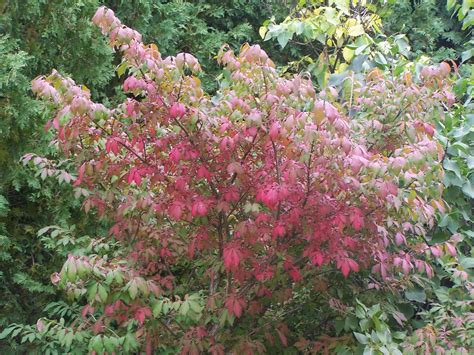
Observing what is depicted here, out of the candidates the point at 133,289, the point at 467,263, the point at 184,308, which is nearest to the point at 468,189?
the point at 467,263

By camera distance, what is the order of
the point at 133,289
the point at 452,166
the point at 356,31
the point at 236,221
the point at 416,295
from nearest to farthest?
the point at 133,289
the point at 236,221
the point at 416,295
the point at 452,166
the point at 356,31

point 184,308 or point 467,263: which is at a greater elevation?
point 467,263

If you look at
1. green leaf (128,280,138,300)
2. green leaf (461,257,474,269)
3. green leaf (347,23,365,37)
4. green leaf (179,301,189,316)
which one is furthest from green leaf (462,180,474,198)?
green leaf (128,280,138,300)

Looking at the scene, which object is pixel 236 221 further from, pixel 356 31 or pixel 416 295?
pixel 356 31

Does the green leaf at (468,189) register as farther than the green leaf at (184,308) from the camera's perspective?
Yes

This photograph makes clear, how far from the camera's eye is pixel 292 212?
2.26 metres

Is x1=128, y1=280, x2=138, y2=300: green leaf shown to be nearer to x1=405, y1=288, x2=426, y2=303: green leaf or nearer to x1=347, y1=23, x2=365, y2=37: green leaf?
x1=405, y1=288, x2=426, y2=303: green leaf

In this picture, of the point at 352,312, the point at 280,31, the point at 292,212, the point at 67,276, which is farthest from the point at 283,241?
the point at 280,31

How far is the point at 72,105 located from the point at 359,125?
115 centimetres

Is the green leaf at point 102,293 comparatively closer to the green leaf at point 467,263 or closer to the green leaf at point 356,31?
the green leaf at point 467,263

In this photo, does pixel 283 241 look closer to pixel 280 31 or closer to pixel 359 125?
pixel 359 125

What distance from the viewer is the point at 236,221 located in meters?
2.58

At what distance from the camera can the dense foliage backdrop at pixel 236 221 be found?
7.88ft

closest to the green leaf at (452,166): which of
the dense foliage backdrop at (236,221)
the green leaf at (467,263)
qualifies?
the dense foliage backdrop at (236,221)
